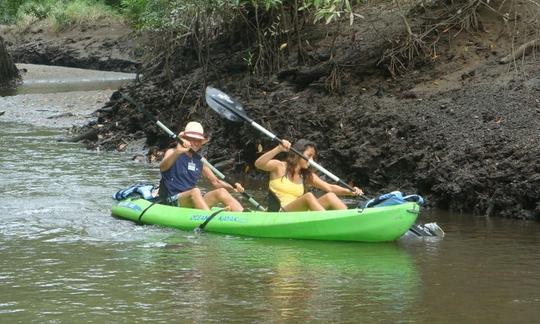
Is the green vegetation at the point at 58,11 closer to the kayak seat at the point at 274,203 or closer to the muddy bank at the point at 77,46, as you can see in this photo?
the muddy bank at the point at 77,46

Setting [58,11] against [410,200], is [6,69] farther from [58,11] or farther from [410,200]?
[410,200]

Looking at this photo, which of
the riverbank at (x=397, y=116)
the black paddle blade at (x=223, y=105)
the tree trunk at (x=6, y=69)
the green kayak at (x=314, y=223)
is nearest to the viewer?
the green kayak at (x=314, y=223)

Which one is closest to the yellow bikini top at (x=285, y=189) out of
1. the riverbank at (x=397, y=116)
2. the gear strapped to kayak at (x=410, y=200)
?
the gear strapped to kayak at (x=410, y=200)

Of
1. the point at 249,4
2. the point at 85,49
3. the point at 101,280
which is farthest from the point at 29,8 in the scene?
the point at 101,280

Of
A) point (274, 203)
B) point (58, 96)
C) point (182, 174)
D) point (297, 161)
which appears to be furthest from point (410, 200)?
point (58, 96)

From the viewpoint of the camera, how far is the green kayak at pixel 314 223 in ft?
27.6

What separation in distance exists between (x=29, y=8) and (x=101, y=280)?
34852mm

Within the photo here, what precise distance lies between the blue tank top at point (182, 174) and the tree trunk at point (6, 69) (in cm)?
1956

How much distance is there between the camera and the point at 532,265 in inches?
298

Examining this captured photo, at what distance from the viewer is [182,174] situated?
9.73 metres

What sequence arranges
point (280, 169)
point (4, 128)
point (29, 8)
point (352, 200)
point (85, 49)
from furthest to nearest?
point (29, 8)
point (85, 49)
point (4, 128)
point (352, 200)
point (280, 169)

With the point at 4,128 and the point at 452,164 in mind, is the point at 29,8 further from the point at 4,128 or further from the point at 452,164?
the point at 452,164

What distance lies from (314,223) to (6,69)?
21643 millimetres

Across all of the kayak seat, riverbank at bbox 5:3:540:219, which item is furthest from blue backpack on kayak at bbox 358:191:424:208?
riverbank at bbox 5:3:540:219
